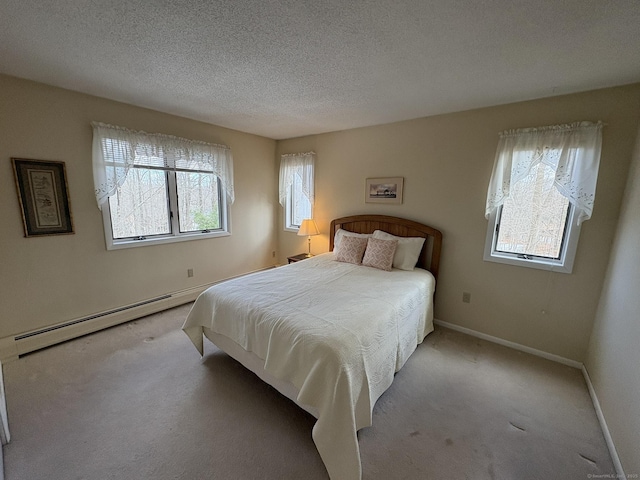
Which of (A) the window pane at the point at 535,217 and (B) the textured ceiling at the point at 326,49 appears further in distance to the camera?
(A) the window pane at the point at 535,217

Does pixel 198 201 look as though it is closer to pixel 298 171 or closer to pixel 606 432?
pixel 298 171

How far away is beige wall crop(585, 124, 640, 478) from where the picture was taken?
1406mm

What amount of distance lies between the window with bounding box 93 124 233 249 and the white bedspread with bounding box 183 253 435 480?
5.04 feet

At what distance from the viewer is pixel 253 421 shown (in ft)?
5.53

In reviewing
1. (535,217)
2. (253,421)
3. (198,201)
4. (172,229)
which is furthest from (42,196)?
Result: (535,217)

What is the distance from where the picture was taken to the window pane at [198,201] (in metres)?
3.36

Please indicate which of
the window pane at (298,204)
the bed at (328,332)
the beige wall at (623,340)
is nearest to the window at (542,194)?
the beige wall at (623,340)

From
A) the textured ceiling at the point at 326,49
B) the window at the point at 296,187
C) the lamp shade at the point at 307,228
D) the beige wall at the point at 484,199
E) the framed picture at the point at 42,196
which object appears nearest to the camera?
the textured ceiling at the point at 326,49

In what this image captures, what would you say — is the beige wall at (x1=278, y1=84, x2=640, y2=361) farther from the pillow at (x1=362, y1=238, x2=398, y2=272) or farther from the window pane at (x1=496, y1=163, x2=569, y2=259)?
the pillow at (x1=362, y1=238, x2=398, y2=272)

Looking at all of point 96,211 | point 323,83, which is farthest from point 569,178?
point 96,211

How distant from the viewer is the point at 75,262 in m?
2.55

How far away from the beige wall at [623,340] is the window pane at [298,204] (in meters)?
3.48

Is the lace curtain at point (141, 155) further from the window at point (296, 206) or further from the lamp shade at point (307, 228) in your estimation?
the lamp shade at point (307, 228)

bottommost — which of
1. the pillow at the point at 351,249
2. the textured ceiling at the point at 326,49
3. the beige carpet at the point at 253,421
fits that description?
the beige carpet at the point at 253,421
